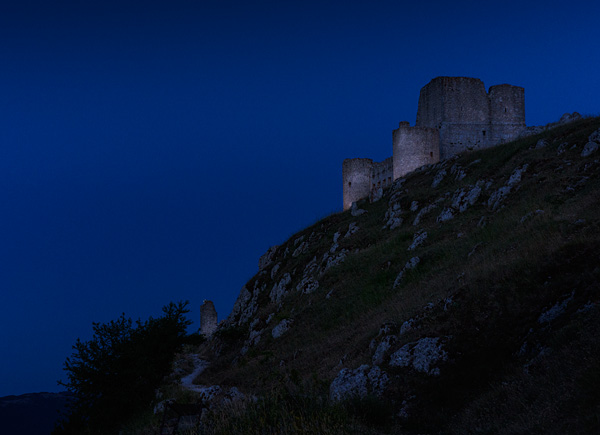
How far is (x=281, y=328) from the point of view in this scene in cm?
2436

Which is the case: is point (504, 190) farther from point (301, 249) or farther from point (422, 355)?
point (301, 249)

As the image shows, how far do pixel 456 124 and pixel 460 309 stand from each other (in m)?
35.1

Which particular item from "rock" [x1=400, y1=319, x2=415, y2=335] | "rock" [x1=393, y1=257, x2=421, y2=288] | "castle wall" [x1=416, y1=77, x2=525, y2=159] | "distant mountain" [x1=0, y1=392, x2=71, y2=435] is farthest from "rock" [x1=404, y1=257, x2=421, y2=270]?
"distant mountain" [x1=0, y1=392, x2=71, y2=435]

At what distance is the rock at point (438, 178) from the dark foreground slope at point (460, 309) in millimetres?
104

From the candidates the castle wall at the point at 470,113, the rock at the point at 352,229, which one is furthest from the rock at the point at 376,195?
the castle wall at the point at 470,113

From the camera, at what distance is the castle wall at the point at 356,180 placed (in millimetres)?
48312

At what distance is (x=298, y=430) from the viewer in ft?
28.2

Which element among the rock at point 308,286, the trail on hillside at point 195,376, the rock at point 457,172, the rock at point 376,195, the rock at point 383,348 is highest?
the rock at point 376,195

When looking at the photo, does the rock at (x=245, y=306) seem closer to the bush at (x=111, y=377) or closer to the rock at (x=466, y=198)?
the bush at (x=111, y=377)

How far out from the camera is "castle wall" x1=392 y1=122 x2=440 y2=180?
138 ft

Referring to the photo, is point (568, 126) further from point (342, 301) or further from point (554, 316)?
point (554, 316)

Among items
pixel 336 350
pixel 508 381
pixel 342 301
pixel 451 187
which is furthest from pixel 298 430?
pixel 451 187

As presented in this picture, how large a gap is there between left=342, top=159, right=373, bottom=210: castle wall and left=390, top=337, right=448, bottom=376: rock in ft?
118

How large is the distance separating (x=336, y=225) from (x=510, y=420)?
3078 cm
